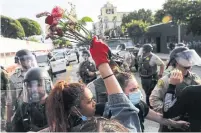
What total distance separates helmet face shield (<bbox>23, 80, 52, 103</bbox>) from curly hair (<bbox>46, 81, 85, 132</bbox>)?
950mm

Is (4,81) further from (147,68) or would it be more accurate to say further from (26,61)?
(147,68)

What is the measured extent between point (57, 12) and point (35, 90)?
829 millimetres

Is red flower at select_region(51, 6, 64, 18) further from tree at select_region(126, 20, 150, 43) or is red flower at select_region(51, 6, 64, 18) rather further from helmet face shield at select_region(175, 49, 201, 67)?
tree at select_region(126, 20, 150, 43)

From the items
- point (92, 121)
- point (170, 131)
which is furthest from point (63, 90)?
point (170, 131)

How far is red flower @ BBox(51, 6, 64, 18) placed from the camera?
236 centimetres

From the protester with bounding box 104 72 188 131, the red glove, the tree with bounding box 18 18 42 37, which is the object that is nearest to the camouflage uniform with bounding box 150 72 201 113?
the protester with bounding box 104 72 188 131

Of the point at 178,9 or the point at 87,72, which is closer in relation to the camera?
the point at 87,72

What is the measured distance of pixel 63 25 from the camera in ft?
7.68

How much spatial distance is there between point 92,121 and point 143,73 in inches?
210

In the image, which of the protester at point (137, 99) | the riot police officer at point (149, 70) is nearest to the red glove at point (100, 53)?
the protester at point (137, 99)

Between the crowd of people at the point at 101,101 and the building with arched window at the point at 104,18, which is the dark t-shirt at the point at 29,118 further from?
the building with arched window at the point at 104,18

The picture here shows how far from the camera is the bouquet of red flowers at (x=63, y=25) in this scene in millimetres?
2312

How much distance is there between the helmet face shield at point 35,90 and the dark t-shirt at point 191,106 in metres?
1.01

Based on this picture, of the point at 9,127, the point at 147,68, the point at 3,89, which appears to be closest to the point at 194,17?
the point at 147,68
